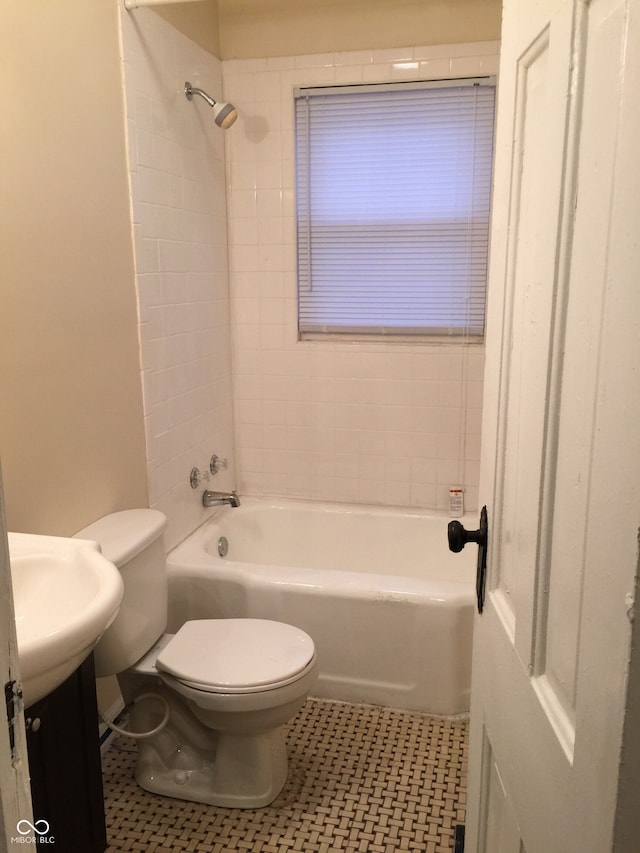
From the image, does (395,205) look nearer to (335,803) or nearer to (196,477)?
(196,477)

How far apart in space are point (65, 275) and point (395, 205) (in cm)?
147

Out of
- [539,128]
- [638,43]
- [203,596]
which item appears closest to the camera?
[638,43]

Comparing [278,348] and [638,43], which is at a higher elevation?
[638,43]

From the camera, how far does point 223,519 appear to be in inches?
115

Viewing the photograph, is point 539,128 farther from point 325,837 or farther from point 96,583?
point 325,837

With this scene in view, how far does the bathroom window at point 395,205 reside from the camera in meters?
2.75

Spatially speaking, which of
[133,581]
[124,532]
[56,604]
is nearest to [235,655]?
[133,581]

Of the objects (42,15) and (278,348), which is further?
(278,348)

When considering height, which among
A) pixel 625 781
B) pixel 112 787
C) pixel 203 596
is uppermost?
pixel 625 781

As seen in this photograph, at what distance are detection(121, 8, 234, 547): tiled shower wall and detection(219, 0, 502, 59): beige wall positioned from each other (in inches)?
7.3

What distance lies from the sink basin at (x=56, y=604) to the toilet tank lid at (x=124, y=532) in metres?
0.36

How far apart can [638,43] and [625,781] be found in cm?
56

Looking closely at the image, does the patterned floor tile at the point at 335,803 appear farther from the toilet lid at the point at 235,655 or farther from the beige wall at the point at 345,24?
the beige wall at the point at 345,24

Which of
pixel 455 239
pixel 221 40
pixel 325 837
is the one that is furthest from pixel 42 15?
pixel 325 837
